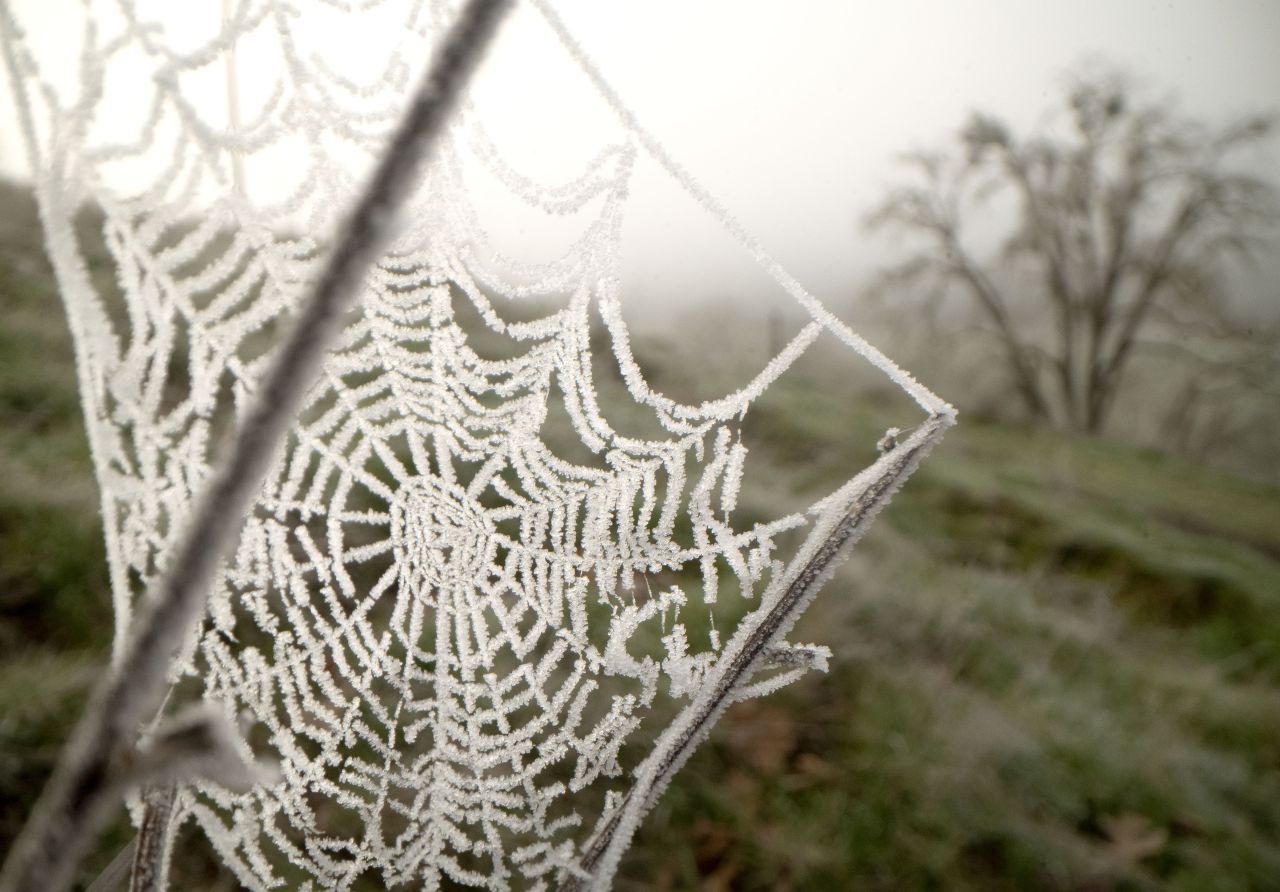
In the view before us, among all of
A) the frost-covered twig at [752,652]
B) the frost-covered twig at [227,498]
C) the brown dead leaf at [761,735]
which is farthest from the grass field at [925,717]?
the frost-covered twig at [227,498]

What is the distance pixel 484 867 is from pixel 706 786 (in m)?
0.64

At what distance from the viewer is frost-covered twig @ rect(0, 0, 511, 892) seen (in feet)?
0.97

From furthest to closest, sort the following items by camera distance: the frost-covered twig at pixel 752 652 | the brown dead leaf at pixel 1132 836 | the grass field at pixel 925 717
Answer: the brown dead leaf at pixel 1132 836 < the grass field at pixel 925 717 < the frost-covered twig at pixel 752 652

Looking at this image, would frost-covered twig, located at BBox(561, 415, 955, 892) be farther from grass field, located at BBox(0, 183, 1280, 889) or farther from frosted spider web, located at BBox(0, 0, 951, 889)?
grass field, located at BBox(0, 183, 1280, 889)

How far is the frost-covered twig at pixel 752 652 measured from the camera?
25.1 inches

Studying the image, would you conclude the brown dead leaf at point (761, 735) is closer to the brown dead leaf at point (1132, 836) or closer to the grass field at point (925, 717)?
the grass field at point (925, 717)

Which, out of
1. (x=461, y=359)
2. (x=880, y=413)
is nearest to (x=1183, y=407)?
(x=880, y=413)

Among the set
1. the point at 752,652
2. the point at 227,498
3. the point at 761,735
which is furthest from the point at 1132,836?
the point at 227,498

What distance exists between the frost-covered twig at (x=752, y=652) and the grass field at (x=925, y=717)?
4.42 ft

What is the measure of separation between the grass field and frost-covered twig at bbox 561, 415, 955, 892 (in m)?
1.35

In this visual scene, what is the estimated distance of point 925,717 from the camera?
2.38m

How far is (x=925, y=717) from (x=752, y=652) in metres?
2.05

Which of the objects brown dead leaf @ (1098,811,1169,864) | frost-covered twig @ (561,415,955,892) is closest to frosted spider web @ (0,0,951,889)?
frost-covered twig @ (561,415,955,892)

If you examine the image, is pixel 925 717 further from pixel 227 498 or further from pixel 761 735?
pixel 227 498
